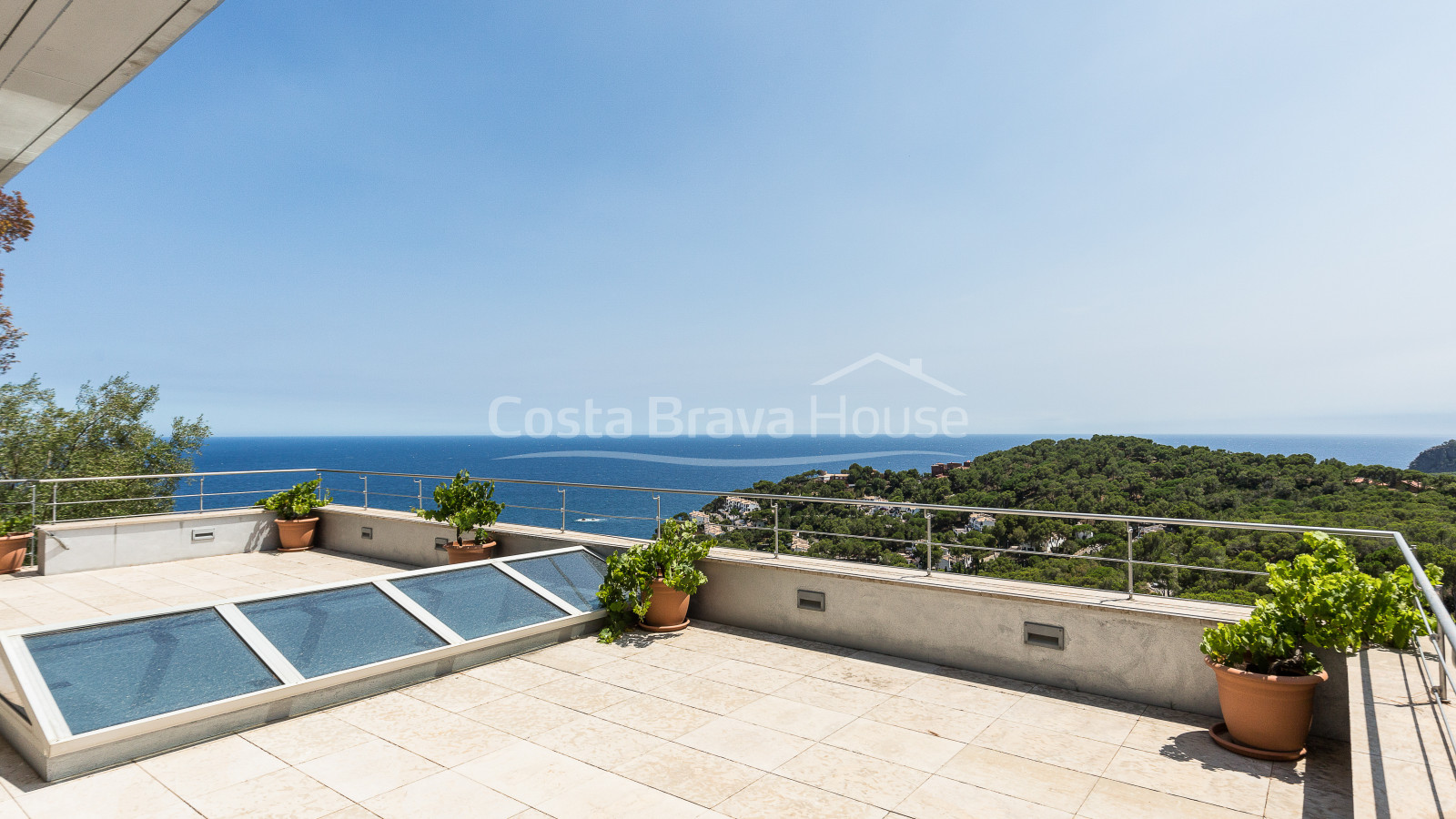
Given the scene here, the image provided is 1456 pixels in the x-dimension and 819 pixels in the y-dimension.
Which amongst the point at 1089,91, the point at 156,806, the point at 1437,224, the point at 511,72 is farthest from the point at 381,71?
the point at 1437,224

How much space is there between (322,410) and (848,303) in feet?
218

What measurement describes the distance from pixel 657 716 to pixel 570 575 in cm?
286

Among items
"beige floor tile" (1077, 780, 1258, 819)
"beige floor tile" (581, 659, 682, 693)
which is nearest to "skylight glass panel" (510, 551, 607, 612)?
"beige floor tile" (581, 659, 682, 693)

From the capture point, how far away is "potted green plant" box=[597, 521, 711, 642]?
21.7 ft

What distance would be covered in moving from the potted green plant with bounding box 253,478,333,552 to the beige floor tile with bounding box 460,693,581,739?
835 centimetres

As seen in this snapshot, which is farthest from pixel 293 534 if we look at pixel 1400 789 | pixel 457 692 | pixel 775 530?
pixel 1400 789

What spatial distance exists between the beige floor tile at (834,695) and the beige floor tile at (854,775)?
0.71m

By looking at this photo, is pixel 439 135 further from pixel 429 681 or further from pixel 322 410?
pixel 322 410

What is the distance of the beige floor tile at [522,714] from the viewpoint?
14.3 feet

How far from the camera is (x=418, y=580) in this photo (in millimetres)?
6184

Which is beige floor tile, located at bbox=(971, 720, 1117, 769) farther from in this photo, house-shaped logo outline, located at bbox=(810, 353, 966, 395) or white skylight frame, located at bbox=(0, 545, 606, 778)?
house-shaped logo outline, located at bbox=(810, 353, 966, 395)

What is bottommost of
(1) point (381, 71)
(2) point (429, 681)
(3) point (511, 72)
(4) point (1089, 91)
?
(2) point (429, 681)

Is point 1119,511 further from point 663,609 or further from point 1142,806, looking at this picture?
point 1142,806

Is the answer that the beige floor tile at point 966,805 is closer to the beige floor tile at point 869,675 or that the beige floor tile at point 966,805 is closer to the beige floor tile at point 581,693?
the beige floor tile at point 869,675
